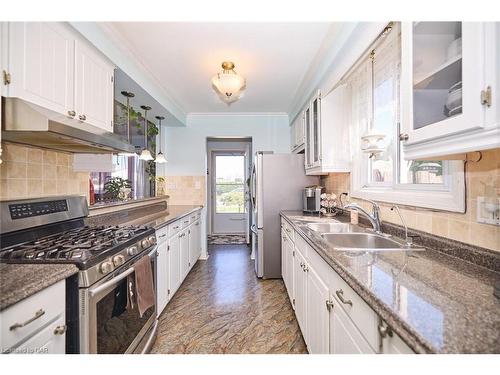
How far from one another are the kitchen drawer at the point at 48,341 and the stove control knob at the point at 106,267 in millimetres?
233

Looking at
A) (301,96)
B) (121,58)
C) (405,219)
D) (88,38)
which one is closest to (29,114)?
(88,38)

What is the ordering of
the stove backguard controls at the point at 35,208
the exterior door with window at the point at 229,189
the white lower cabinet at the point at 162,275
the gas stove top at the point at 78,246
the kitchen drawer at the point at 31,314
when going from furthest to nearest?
the exterior door with window at the point at 229,189, the white lower cabinet at the point at 162,275, the stove backguard controls at the point at 35,208, the gas stove top at the point at 78,246, the kitchen drawer at the point at 31,314

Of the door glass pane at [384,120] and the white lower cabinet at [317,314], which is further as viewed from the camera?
the door glass pane at [384,120]

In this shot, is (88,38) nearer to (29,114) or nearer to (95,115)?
(95,115)

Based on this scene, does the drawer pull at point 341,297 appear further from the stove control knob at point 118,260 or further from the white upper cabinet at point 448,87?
the stove control knob at point 118,260

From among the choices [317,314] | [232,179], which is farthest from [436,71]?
[232,179]

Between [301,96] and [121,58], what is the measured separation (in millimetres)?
2095

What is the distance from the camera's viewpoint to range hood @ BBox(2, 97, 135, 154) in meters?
1.21

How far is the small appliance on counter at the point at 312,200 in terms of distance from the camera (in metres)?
2.87

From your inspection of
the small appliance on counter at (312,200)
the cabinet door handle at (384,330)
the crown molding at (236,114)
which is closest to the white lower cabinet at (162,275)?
the small appliance on counter at (312,200)

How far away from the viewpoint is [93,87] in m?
1.82

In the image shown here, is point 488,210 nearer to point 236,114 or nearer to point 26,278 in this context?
point 26,278

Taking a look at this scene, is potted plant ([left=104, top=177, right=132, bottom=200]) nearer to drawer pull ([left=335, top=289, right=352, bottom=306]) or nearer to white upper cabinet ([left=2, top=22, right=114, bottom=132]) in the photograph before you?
white upper cabinet ([left=2, top=22, right=114, bottom=132])

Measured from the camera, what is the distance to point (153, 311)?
183 centimetres
